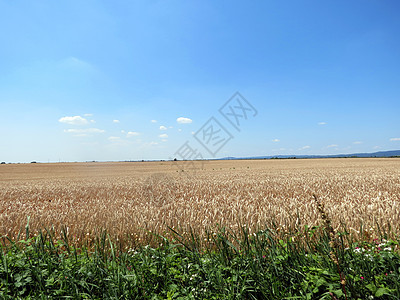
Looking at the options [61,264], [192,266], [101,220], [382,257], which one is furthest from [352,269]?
[101,220]

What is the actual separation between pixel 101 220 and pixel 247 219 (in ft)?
9.26

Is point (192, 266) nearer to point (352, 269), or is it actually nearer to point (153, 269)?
point (153, 269)

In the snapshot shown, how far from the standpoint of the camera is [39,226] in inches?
171

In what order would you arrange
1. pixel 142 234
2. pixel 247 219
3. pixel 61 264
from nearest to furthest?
1. pixel 61 264
2. pixel 142 234
3. pixel 247 219

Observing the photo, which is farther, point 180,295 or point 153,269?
point 153,269

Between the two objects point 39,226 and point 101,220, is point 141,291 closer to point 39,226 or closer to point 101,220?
point 101,220

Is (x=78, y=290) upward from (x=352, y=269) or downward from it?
downward

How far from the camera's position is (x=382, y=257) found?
2168 mm

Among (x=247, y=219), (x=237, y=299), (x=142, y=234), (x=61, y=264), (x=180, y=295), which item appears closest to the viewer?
(x=237, y=299)

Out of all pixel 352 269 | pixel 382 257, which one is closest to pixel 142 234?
pixel 352 269

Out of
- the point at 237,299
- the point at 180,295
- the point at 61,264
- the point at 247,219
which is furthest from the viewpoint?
the point at 247,219

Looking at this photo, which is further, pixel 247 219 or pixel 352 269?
pixel 247 219

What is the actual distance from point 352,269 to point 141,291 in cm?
202

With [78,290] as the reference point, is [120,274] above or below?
above
